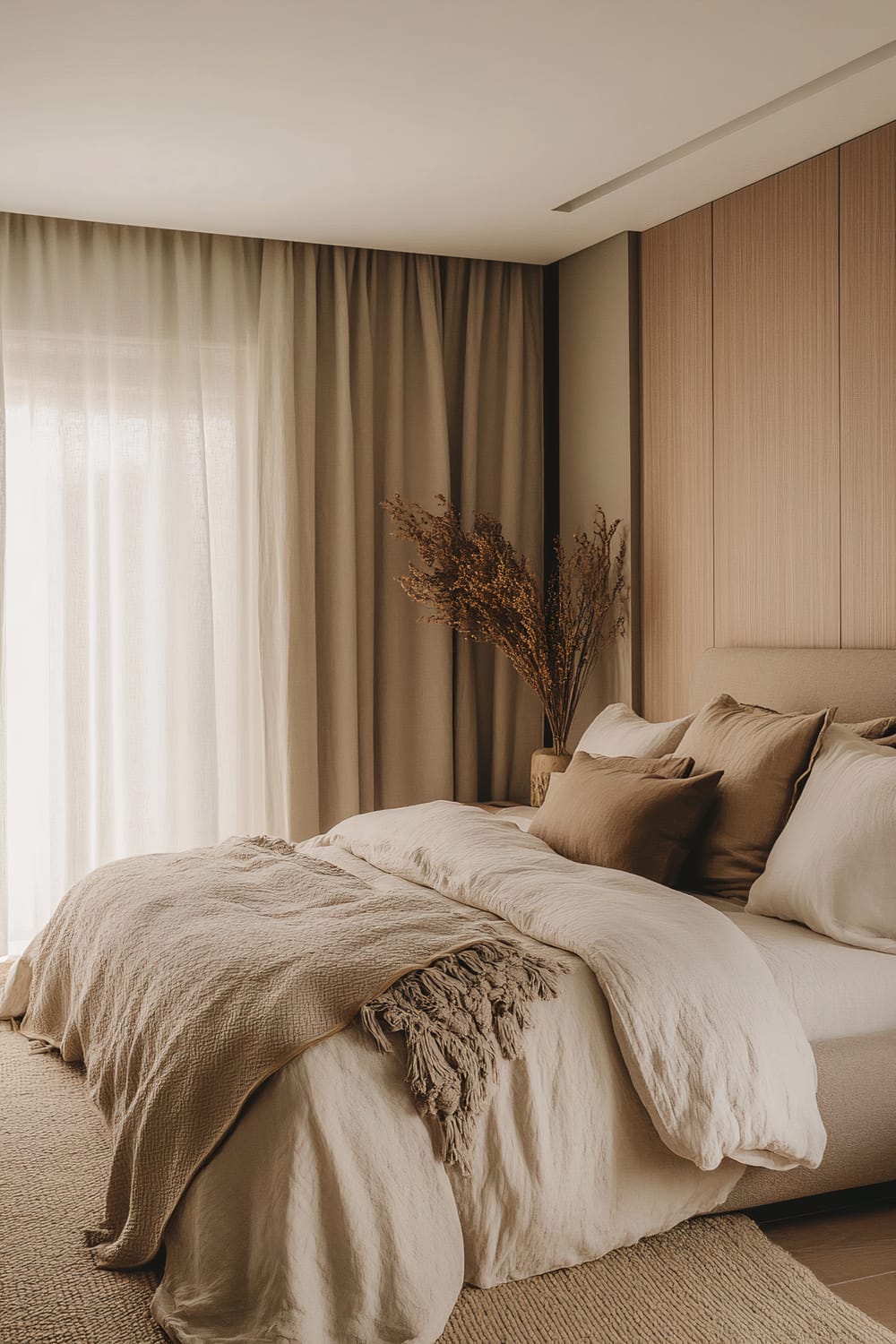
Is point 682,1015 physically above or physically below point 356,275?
below

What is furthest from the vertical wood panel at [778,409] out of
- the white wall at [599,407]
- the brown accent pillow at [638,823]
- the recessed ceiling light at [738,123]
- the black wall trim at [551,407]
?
the black wall trim at [551,407]

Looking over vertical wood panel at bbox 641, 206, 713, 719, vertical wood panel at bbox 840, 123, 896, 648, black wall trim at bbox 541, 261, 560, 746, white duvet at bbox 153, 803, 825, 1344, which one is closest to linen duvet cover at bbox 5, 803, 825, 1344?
white duvet at bbox 153, 803, 825, 1344

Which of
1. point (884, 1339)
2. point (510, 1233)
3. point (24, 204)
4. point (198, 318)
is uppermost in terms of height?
point (24, 204)

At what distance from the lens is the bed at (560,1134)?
1980 millimetres

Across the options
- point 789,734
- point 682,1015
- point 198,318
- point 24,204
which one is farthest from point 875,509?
point 24,204

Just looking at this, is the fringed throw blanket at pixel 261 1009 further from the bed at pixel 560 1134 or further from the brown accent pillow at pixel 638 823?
the brown accent pillow at pixel 638 823

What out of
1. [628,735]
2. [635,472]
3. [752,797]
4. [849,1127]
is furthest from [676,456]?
[849,1127]

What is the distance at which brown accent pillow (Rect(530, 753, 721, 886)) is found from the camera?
9.73 feet

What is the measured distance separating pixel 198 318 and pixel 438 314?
908 mm

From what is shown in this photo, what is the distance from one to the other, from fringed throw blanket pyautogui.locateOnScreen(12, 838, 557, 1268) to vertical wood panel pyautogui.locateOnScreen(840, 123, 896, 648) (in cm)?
154

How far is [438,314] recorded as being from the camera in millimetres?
4805

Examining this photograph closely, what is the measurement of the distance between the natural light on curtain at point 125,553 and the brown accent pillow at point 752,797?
6.76ft

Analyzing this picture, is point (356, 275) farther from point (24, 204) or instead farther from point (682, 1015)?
point (682, 1015)

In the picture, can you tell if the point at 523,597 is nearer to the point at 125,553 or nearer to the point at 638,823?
the point at 125,553
